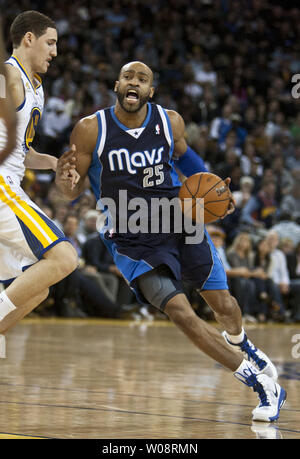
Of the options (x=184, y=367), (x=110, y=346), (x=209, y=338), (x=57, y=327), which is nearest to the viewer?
(x=209, y=338)

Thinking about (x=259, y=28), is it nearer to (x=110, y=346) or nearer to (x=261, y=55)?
(x=261, y=55)

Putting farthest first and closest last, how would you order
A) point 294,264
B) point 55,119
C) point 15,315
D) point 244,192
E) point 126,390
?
1. point 244,192
2. point 55,119
3. point 294,264
4. point 126,390
5. point 15,315

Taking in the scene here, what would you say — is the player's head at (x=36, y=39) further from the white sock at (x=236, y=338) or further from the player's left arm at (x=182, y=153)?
the white sock at (x=236, y=338)

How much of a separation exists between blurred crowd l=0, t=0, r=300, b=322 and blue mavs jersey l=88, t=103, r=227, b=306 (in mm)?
6003

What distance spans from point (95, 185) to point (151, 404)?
138 cm

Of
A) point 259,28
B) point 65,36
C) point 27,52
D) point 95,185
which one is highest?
point 259,28

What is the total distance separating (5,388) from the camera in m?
5.54

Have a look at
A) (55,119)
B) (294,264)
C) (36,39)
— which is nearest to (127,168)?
(36,39)

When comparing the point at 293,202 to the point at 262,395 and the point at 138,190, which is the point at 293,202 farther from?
the point at 262,395

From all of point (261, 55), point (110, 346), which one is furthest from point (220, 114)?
point (110, 346)

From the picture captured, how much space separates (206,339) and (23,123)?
161cm

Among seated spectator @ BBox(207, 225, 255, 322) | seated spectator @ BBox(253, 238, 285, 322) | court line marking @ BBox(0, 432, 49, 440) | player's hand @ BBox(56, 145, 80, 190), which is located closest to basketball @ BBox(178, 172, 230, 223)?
player's hand @ BBox(56, 145, 80, 190)

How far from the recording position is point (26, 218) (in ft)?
15.3

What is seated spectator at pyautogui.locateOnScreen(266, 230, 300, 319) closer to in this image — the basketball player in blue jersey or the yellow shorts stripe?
the basketball player in blue jersey
